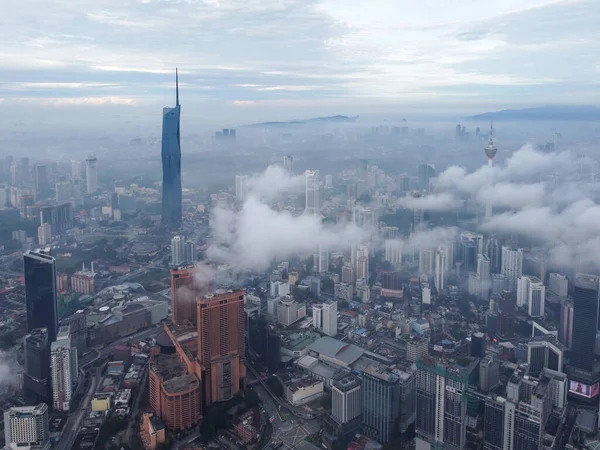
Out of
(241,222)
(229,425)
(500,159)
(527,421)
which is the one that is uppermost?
(500,159)

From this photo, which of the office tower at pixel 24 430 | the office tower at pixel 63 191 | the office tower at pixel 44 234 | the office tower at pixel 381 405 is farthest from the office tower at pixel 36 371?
the office tower at pixel 63 191

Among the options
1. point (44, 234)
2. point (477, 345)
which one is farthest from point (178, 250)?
point (477, 345)

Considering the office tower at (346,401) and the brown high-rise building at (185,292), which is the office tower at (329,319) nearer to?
the brown high-rise building at (185,292)

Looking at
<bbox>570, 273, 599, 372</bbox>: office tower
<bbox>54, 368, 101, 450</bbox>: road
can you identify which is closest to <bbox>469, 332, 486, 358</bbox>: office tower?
<bbox>570, 273, 599, 372</bbox>: office tower

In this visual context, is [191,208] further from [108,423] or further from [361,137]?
[108,423]

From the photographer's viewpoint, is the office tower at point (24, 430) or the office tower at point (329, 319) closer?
the office tower at point (24, 430)

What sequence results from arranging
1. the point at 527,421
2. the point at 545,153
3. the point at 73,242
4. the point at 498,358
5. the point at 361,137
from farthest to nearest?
the point at 361,137, the point at 73,242, the point at 545,153, the point at 498,358, the point at 527,421

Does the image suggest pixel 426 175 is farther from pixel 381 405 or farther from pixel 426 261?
pixel 381 405

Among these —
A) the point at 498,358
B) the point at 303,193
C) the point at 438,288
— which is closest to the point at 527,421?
the point at 498,358
